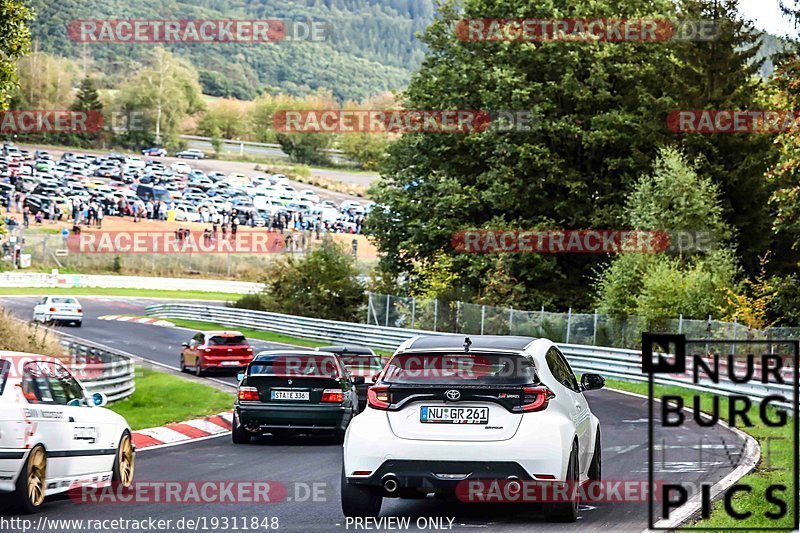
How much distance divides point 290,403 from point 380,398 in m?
8.35

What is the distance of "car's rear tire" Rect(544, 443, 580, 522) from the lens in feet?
34.4

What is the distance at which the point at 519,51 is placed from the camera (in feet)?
168

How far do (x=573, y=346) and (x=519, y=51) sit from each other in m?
18.0

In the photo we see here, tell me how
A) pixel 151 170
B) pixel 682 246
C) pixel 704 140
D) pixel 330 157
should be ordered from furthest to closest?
1. pixel 330 157
2. pixel 151 170
3. pixel 704 140
4. pixel 682 246

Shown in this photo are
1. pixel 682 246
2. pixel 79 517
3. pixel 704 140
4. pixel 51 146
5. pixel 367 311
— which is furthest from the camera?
pixel 51 146

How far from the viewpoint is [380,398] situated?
10695mm

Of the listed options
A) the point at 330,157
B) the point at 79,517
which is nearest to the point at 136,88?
the point at 330,157

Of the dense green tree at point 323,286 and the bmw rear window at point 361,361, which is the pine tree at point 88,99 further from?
the bmw rear window at point 361,361

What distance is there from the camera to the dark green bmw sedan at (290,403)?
18.8m

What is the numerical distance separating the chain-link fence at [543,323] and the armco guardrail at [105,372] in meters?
14.1

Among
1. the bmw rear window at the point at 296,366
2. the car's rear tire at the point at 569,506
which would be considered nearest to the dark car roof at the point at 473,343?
the car's rear tire at the point at 569,506

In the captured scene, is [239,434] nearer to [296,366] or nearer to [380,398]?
[296,366]

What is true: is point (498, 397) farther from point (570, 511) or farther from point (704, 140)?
point (704, 140)

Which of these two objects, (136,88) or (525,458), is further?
(136,88)
